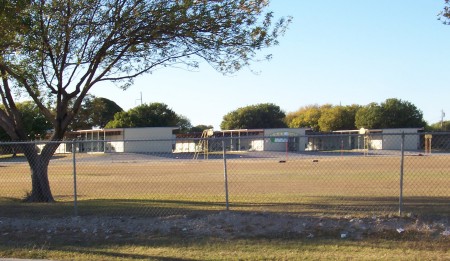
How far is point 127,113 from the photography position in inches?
3588

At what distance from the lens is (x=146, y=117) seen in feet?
303

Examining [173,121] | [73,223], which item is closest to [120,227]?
[73,223]

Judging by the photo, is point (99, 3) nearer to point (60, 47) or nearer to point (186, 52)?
point (60, 47)

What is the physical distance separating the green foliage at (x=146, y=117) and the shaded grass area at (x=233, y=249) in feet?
265

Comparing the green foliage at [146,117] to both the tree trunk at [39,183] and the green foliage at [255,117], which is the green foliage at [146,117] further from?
the tree trunk at [39,183]

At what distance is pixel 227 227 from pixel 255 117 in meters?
91.4

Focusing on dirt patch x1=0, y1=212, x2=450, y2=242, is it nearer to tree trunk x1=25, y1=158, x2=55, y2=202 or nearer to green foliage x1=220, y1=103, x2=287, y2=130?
tree trunk x1=25, y1=158, x2=55, y2=202

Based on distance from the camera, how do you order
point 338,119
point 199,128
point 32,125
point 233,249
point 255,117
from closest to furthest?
point 233,249, point 32,125, point 338,119, point 255,117, point 199,128

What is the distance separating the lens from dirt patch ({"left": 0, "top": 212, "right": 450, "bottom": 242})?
922 cm

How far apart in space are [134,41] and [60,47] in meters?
2.01

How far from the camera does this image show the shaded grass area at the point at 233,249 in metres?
8.00

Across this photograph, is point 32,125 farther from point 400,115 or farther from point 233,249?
point 233,249

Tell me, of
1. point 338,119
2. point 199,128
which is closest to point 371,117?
point 338,119

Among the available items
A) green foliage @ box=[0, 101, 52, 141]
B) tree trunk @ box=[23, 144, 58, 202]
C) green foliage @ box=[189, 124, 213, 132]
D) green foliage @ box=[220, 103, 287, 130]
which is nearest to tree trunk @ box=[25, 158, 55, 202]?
tree trunk @ box=[23, 144, 58, 202]
